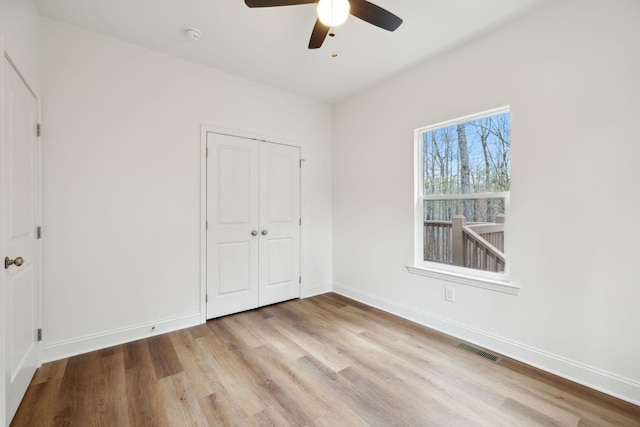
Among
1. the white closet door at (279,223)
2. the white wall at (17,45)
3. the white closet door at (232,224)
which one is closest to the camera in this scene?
the white wall at (17,45)

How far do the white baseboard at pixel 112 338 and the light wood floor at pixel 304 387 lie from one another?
3.2 inches

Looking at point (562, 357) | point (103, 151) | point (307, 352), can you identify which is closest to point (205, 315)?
point (307, 352)

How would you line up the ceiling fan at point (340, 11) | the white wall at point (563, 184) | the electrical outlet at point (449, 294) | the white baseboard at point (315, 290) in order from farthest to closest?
the white baseboard at point (315, 290) < the electrical outlet at point (449, 294) < the white wall at point (563, 184) < the ceiling fan at point (340, 11)

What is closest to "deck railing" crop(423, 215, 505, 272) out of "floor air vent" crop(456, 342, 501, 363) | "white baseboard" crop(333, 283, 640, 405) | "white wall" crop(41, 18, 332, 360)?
"white baseboard" crop(333, 283, 640, 405)

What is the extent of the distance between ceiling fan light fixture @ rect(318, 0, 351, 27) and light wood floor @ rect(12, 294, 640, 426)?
2446 mm

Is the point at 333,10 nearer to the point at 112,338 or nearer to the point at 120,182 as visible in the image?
the point at 120,182

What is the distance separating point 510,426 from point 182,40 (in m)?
3.85

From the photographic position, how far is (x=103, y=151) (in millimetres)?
2525

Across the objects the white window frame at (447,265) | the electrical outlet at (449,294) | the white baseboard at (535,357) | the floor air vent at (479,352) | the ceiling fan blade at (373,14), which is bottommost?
the floor air vent at (479,352)

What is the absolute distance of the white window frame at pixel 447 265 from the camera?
2430 millimetres

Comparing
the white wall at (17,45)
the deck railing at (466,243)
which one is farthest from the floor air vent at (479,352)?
the white wall at (17,45)

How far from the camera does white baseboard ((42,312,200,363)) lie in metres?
2.31

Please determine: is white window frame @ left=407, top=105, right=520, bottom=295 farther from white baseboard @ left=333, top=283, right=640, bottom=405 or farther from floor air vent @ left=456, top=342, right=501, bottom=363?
floor air vent @ left=456, top=342, right=501, bottom=363

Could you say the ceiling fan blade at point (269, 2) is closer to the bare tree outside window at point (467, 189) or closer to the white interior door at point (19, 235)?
the white interior door at point (19, 235)
